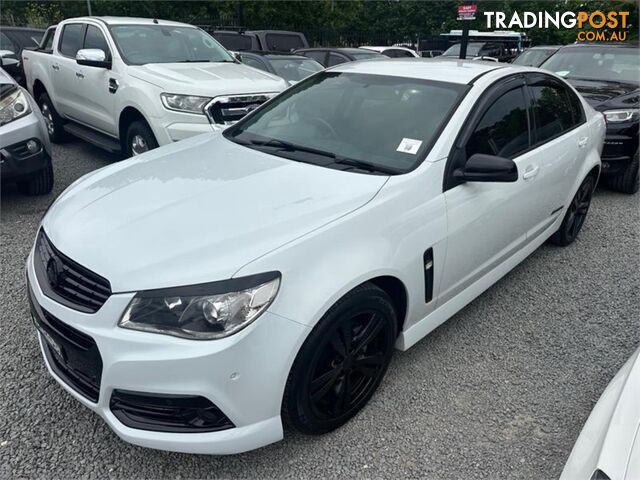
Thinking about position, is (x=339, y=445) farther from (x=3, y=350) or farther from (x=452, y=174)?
(x=3, y=350)

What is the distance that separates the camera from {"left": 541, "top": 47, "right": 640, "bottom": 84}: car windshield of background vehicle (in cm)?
677

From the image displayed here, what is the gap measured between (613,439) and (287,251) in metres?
1.27

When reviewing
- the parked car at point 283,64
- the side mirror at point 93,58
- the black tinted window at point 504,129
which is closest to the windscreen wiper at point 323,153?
the black tinted window at point 504,129

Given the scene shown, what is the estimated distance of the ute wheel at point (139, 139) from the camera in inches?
202

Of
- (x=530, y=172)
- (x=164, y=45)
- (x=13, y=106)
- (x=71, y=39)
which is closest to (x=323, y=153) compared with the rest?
(x=530, y=172)

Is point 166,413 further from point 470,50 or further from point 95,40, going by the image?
point 470,50

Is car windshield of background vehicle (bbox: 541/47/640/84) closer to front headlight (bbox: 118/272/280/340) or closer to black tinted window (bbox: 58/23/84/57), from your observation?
black tinted window (bbox: 58/23/84/57)

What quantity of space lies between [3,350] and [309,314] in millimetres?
1997

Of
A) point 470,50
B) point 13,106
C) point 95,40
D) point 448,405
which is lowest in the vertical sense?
point 448,405

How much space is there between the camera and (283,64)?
7941 millimetres

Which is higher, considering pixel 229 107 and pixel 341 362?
pixel 229 107

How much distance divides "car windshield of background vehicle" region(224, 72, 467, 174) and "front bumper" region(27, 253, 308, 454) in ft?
3.71

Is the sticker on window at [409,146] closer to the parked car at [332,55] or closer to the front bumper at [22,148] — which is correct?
the front bumper at [22,148]

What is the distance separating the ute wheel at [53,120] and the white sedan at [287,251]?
468 centimetres
